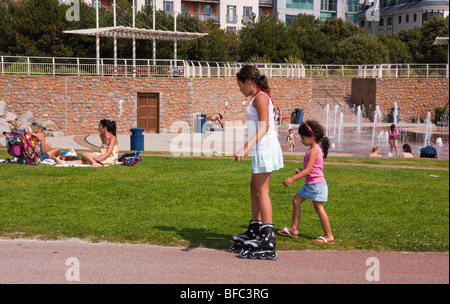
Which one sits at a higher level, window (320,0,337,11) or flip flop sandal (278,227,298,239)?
window (320,0,337,11)

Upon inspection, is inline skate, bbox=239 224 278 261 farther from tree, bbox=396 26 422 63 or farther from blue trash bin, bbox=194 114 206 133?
tree, bbox=396 26 422 63

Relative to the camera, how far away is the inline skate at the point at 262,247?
5.61 m

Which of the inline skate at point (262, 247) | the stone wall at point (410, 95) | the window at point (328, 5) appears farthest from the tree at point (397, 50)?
the inline skate at point (262, 247)

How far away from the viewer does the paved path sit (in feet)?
16.3

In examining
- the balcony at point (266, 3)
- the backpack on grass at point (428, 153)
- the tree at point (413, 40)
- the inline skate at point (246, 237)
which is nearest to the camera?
the inline skate at point (246, 237)

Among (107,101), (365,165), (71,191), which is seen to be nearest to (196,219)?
(71,191)

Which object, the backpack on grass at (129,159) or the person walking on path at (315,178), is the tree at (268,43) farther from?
the person walking on path at (315,178)

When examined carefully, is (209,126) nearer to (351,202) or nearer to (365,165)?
(365,165)

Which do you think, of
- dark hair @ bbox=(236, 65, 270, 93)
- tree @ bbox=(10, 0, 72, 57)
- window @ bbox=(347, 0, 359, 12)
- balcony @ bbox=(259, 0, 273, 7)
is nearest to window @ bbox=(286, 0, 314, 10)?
balcony @ bbox=(259, 0, 273, 7)

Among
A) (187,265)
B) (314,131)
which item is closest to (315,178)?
(314,131)

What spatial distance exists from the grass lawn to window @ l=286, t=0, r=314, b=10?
58.7m

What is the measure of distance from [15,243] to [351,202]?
15.2 ft

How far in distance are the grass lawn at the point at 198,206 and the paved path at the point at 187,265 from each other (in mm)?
302
